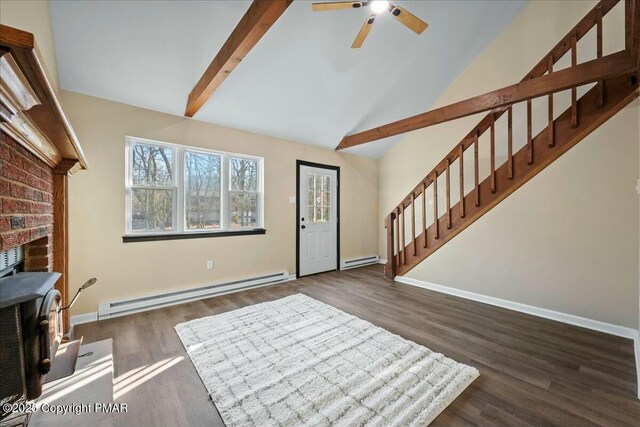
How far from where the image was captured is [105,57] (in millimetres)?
2428

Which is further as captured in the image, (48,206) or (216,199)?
(216,199)

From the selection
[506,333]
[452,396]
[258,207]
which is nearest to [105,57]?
[258,207]

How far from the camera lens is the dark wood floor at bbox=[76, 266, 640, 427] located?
1.50 metres

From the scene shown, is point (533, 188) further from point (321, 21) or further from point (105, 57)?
→ point (105, 57)

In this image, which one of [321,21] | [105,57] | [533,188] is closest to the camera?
[105,57]

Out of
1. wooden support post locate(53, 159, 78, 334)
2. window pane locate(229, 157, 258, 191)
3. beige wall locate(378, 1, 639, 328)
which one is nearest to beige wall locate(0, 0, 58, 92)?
wooden support post locate(53, 159, 78, 334)

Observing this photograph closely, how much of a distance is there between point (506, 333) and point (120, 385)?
10.5ft

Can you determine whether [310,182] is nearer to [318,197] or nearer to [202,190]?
[318,197]

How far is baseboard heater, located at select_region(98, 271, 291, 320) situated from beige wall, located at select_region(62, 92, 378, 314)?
0.27 ft

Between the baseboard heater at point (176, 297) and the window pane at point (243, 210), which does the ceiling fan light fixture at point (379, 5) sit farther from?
the baseboard heater at point (176, 297)

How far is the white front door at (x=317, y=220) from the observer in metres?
4.50

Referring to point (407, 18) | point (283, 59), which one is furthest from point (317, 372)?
point (283, 59)

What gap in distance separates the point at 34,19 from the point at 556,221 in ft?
15.7

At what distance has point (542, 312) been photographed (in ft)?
9.61
